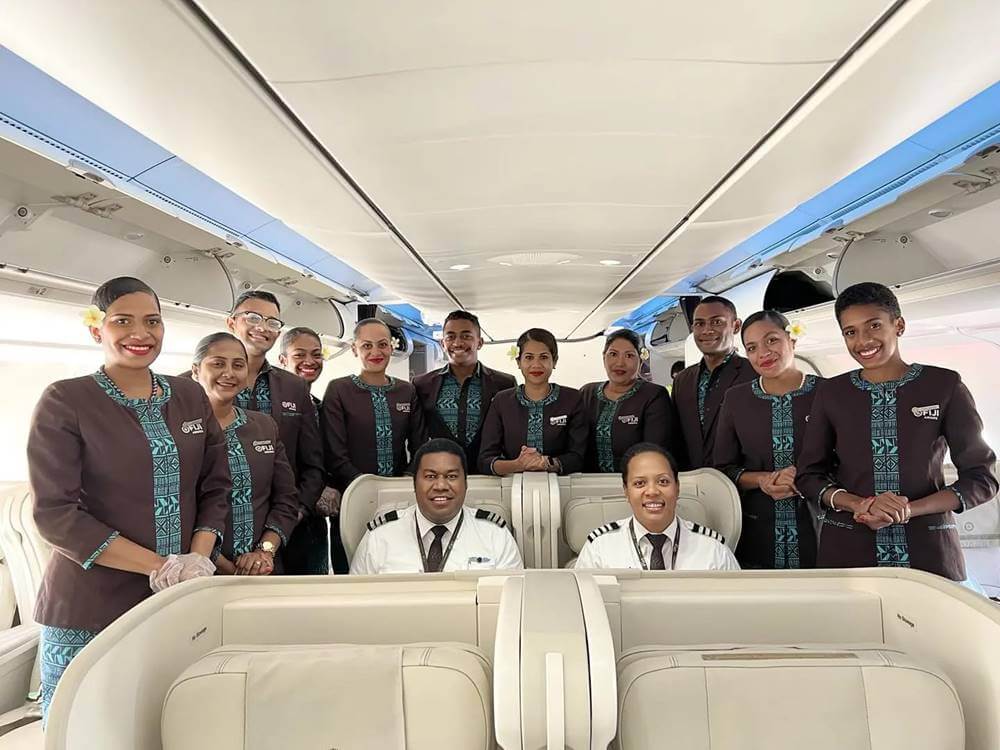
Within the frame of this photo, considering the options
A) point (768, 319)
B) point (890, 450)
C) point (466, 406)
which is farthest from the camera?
point (466, 406)

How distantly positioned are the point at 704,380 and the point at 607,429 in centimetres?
65

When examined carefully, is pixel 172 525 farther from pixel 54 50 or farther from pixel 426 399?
pixel 426 399

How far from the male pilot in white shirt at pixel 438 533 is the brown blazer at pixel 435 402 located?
4.53ft

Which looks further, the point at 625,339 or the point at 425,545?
the point at 625,339

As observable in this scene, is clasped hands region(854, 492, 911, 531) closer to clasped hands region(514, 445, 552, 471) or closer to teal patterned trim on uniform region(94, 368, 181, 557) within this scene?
clasped hands region(514, 445, 552, 471)

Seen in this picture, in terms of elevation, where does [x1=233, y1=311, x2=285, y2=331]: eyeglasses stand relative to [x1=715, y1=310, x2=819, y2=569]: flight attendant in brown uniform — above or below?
above

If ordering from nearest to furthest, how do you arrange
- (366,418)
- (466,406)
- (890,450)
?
(890,450) < (366,418) < (466,406)

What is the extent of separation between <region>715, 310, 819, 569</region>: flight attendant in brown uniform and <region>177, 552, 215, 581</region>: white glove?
91.1 inches

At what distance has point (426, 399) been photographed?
4523mm

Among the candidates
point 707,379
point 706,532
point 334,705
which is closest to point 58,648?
point 334,705

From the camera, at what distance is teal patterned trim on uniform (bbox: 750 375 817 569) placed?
3.30 metres

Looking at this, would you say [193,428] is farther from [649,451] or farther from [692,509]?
[692,509]

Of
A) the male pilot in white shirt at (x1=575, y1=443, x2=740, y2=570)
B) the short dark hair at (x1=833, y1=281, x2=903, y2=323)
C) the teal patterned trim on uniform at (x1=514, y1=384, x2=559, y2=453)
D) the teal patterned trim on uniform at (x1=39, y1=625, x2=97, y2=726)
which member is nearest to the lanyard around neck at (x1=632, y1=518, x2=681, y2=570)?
the male pilot in white shirt at (x1=575, y1=443, x2=740, y2=570)

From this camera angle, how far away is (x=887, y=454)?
2705 millimetres
